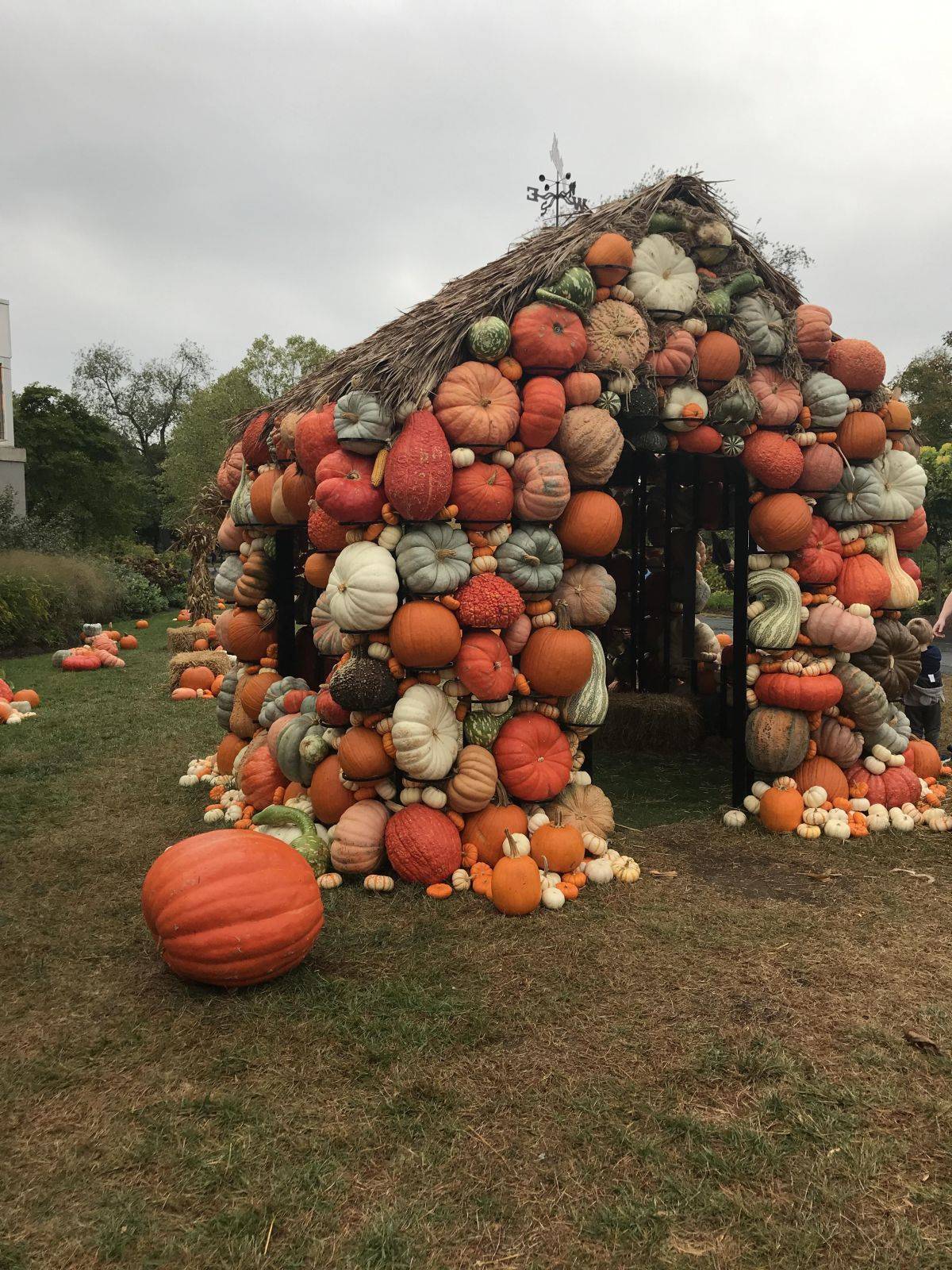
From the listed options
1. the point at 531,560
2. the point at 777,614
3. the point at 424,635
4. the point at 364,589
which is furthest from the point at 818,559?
the point at 364,589

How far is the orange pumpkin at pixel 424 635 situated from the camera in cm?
487

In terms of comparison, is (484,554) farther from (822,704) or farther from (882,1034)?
(882,1034)

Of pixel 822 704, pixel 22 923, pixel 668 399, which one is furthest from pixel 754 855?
pixel 22 923

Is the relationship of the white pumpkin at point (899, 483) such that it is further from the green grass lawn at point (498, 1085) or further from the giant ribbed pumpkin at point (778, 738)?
the green grass lawn at point (498, 1085)

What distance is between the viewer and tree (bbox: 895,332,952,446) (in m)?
27.3

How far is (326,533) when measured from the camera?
214 inches

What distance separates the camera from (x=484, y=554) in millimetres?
5172

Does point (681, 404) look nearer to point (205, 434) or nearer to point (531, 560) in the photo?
point (531, 560)

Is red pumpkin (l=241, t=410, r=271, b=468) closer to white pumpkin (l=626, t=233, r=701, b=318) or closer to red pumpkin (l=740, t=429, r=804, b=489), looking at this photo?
white pumpkin (l=626, t=233, r=701, b=318)

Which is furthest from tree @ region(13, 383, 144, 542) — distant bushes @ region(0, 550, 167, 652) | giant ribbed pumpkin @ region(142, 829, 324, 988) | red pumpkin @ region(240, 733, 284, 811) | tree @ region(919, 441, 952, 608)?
giant ribbed pumpkin @ region(142, 829, 324, 988)

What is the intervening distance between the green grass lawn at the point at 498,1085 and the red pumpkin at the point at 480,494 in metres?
2.23

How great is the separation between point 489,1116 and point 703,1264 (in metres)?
0.85

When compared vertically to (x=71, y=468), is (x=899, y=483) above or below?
below

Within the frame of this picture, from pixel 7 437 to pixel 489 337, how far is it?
2916 cm
